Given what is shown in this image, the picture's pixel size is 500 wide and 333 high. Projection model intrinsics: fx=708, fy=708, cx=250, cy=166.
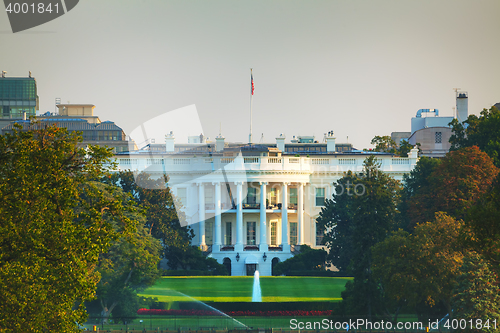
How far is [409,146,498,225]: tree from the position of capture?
56.3 metres

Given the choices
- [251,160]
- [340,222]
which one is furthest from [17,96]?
[340,222]

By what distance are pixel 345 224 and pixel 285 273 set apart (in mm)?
7931

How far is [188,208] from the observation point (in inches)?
3258

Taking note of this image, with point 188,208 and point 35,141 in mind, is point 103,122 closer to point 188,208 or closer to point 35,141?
point 188,208

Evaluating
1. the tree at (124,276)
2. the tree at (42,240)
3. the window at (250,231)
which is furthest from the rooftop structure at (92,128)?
the tree at (42,240)

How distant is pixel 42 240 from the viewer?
29344 millimetres

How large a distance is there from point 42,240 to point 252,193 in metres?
54.0

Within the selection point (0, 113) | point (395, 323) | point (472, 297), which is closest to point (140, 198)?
point (395, 323)

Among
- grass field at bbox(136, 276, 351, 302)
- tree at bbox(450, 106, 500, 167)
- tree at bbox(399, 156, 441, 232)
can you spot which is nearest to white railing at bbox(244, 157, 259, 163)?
tree at bbox(399, 156, 441, 232)

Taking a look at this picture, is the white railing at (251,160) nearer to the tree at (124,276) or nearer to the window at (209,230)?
the window at (209,230)

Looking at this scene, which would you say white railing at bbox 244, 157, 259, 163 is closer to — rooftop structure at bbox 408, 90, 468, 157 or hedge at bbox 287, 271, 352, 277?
hedge at bbox 287, 271, 352, 277

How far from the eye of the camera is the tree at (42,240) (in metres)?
28.2

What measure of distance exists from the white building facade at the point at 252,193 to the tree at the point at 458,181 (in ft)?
73.3

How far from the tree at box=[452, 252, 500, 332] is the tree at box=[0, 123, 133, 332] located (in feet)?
69.7
